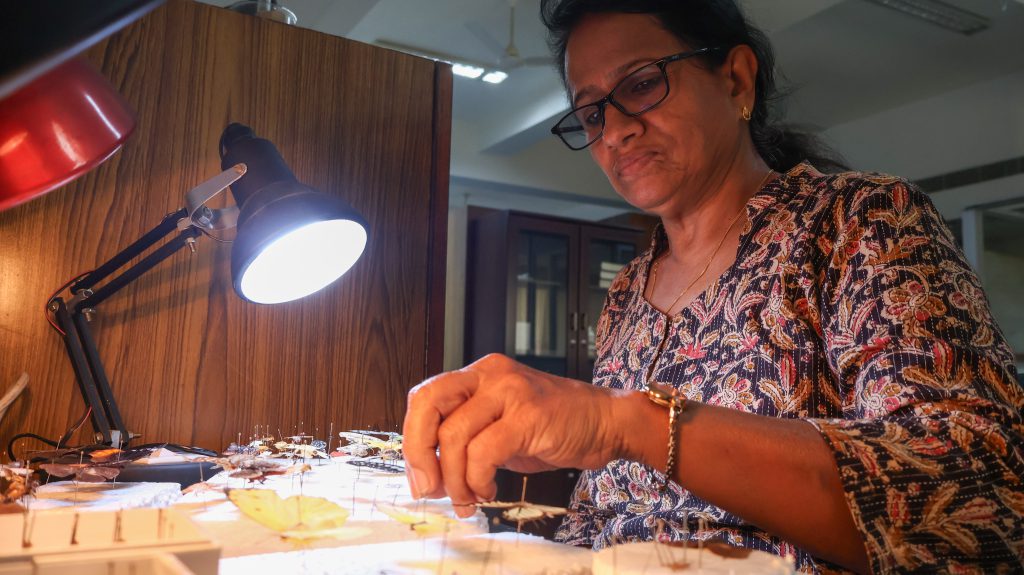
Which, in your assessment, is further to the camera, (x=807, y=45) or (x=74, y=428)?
(x=807, y=45)

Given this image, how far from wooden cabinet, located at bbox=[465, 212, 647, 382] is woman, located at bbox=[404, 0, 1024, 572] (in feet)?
11.8

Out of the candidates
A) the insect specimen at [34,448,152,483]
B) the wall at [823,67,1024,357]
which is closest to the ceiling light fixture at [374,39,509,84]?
the wall at [823,67,1024,357]

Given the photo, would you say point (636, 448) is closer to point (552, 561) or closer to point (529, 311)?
point (552, 561)

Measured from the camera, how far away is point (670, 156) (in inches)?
45.3

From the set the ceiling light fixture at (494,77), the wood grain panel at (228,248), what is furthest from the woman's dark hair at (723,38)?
the ceiling light fixture at (494,77)

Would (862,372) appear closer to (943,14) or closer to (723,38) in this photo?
(723,38)

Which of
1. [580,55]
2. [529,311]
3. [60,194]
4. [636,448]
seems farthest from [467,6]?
[636,448]

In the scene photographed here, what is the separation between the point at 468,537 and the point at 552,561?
10cm

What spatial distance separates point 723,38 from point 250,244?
80 cm

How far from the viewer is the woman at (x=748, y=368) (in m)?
0.65

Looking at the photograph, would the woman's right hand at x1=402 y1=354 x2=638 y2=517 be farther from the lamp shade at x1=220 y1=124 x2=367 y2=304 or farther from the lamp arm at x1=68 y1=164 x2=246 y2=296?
the lamp arm at x1=68 y1=164 x2=246 y2=296

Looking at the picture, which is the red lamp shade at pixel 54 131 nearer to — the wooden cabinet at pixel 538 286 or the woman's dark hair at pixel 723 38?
the woman's dark hair at pixel 723 38

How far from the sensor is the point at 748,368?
3.04 ft

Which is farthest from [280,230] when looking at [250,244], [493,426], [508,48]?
[508,48]
